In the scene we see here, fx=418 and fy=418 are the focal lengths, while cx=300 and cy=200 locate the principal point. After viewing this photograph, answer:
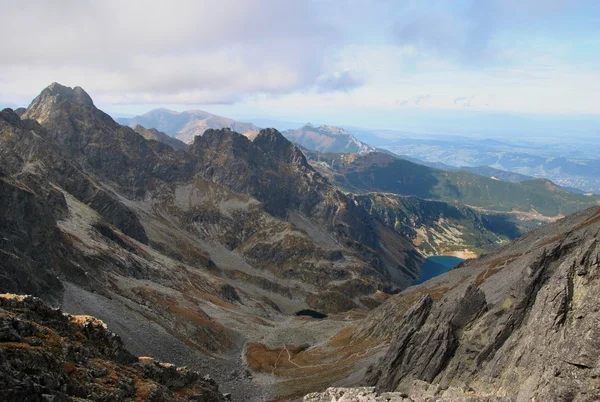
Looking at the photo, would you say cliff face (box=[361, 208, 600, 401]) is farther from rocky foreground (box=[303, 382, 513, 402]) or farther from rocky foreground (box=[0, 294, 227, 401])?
rocky foreground (box=[0, 294, 227, 401])

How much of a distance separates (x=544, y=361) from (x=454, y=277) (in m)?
119

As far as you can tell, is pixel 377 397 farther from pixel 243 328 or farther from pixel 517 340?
pixel 243 328

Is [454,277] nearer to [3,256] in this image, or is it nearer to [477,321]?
[477,321]

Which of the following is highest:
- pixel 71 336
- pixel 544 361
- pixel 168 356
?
pixel 71 336

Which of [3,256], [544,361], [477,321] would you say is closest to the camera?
[544,361]

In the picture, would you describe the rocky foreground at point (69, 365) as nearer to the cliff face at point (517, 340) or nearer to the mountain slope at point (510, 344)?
the mountain slope at point (510, 344)

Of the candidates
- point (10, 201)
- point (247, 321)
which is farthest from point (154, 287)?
point (10, 201)

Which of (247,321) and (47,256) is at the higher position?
(47,256)

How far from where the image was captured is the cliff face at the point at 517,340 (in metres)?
31.0

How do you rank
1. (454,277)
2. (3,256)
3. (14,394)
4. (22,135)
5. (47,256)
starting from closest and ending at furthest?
1. (14,394)
2. (3,256)
3. (47,256)
4. (454,277)
5. (22,135)

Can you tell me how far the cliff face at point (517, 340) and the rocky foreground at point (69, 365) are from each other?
28620mm

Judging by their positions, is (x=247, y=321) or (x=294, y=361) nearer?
(x=294, y=361)

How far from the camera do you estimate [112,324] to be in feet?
271

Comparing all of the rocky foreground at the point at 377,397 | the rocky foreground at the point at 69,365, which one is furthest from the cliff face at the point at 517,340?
the rocky foreground at the point at 69,365
